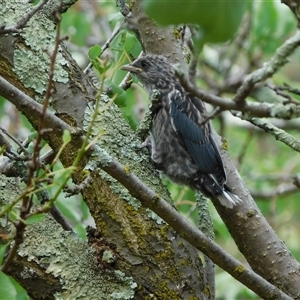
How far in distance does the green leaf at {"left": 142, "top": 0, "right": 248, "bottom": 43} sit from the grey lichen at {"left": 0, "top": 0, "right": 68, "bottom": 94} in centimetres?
133

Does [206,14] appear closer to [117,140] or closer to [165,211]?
[165,211]

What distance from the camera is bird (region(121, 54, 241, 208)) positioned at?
308 cm

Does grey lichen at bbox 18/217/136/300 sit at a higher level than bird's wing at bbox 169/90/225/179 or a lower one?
lower

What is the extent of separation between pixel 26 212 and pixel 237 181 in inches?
54.8

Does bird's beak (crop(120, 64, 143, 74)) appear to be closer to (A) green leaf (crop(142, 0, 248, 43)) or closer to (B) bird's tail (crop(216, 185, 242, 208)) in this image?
(B) bird's tail (crop(216, 185, 242, 208))

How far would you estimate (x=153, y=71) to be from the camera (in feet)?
11.0

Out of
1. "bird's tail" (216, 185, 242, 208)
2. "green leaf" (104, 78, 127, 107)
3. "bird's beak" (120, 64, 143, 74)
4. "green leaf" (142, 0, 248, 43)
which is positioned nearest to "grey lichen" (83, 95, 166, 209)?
"green leaf" (104, 78, 127, 107)

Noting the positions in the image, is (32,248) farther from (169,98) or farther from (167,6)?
(169,98)

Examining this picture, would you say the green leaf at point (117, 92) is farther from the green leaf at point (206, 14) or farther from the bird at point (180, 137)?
the green leaf at point (206, 14)

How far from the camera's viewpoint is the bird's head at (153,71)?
2.96 meters

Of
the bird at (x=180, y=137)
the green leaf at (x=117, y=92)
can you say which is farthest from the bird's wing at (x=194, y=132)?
the green leaf at (x=117, y=92)

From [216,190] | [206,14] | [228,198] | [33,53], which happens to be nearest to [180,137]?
[216,190]

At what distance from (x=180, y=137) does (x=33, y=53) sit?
125 cm

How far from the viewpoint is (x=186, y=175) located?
324 cm
